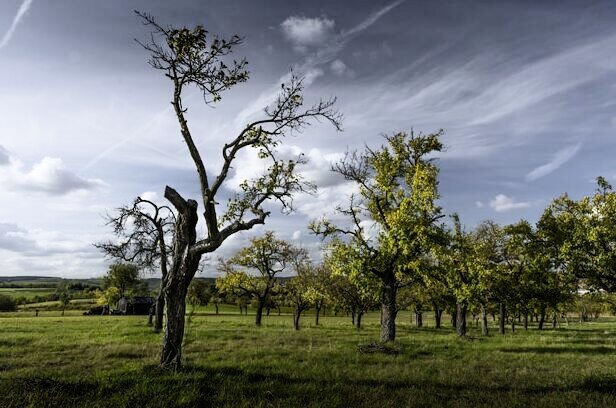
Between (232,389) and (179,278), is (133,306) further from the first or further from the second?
(232,389)

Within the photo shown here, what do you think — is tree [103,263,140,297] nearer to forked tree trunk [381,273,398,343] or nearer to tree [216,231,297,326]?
tree [216,231,297,326]

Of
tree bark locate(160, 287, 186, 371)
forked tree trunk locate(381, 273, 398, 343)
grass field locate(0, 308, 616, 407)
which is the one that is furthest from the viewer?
forked tree trunk locate(381, 273, 398, 343)

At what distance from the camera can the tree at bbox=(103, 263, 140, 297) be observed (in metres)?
94.3

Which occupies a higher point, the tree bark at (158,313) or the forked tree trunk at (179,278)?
the forked tree trunk at (179,278)

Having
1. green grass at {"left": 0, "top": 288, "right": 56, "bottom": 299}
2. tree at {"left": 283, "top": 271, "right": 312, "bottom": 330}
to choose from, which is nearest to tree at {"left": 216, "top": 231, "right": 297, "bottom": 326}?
tree at {"left": 283, "top": 271, "right": 312, "bottom": 330}

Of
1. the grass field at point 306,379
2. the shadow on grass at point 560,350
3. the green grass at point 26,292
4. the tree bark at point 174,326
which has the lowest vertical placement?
the green grass at point 26,292

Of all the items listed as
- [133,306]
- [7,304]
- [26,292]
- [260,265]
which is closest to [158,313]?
[260,265]

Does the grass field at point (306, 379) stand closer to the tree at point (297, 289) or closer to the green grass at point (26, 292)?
the tree at point (297, 289)

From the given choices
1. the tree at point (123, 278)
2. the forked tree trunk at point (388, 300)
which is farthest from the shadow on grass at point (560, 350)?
the tree at point (123, 278)

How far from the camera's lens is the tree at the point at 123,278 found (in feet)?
309

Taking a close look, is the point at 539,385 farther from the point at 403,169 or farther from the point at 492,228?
the point at 492,228

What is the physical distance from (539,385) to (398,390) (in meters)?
5.15

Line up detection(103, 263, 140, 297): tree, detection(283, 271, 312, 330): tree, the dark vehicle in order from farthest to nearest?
the dark vehicle, detection(103, 263, 140, 297): tree, detection(283, 271, 312, 330): tree

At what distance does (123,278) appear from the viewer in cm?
9581
